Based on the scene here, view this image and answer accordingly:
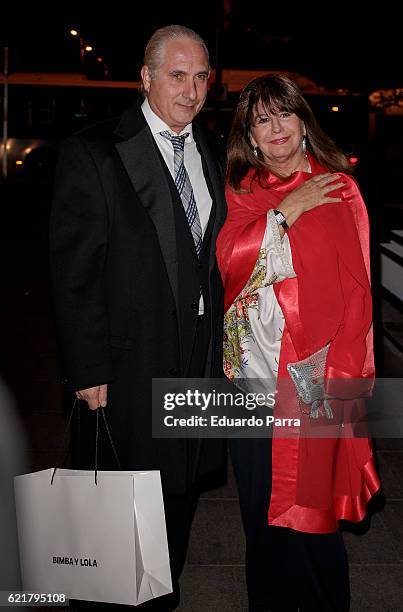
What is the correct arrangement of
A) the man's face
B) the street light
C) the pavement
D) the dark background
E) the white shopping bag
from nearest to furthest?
the white shopping bag → the man's face → the pavement → the dark background → the street light

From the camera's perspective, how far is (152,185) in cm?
225

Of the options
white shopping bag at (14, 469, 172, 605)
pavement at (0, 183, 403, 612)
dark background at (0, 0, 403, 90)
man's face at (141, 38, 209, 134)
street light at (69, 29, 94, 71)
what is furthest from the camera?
street light at (69, 29, 94, 71)

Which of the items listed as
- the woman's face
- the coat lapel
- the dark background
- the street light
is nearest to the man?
the coat lapel

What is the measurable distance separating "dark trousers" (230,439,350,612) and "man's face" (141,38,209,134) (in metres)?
1.12

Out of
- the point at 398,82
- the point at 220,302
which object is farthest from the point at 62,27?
the point at 220,302

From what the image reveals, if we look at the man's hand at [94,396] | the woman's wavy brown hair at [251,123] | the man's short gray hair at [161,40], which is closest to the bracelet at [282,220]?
the woman's wavy brown hair at [251,123]

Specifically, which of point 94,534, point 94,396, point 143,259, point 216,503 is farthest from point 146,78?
point 216,503

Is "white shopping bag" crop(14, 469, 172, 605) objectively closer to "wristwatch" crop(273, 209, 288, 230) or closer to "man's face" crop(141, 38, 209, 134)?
"wristwatch" crop(273, 209, 288, 230)

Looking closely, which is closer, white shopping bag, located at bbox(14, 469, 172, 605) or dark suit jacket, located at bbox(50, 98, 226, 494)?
white shopping bag, located at bbox(14, 469, 172, 605)

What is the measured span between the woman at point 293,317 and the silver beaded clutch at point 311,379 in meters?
0.02

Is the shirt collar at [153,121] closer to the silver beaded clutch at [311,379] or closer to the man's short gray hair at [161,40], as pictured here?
the man's short gray hair at [161,40]

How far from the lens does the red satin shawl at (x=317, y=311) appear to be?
2189mm

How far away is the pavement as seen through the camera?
269 cm

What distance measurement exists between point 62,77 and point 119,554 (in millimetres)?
17460
